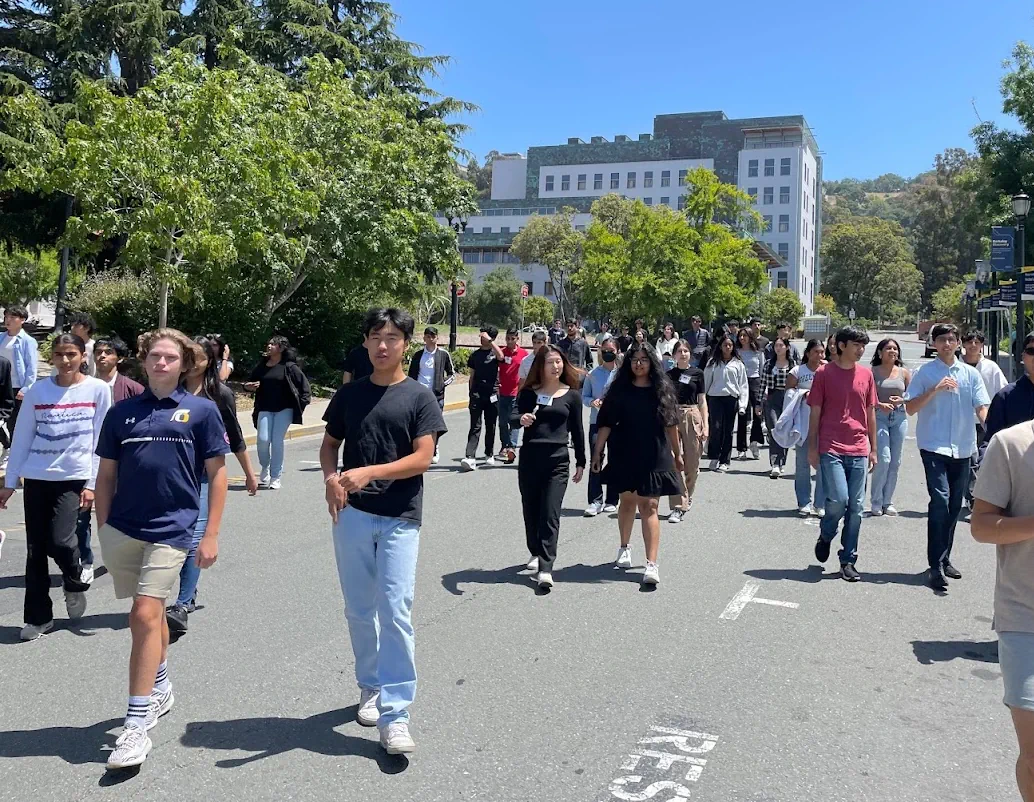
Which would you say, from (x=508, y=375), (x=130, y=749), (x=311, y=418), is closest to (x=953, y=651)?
(x=130, y=749)

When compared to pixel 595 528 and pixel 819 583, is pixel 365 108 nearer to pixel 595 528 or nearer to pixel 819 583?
pixel 595 528

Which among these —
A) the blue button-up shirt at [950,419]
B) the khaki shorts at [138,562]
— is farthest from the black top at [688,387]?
the khaki shorts at [138,562]

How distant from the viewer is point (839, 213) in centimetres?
15800

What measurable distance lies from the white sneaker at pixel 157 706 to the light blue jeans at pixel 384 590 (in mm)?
900

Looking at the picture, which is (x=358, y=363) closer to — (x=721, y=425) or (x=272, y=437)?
(x=272, y=437)

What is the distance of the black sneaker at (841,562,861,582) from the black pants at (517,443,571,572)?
→ 86.7 inches

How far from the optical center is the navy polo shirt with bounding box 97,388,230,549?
4.16 metres

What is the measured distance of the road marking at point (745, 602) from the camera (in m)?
6.35

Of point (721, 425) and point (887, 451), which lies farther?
point (721, 425)

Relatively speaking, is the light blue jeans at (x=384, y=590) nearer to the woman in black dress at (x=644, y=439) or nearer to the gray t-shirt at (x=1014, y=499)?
the gray t-shirt at (x=1014, y=499)

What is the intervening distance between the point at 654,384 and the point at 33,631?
4294 mm

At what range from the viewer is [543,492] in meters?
6.99

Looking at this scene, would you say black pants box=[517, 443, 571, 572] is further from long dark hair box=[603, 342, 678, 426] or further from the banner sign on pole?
the banner sign on pole

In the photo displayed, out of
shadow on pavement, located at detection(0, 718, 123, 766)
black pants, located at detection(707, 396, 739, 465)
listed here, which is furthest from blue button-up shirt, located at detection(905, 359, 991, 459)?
shadow on pavement, located at detection(0, 718, 123, 766)
